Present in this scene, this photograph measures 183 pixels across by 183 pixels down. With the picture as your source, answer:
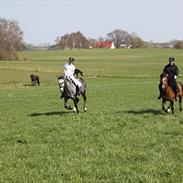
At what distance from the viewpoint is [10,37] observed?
127812 millimetres

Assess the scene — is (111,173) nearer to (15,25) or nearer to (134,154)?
(134,154)

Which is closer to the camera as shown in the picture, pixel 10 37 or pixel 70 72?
pixel 70 72

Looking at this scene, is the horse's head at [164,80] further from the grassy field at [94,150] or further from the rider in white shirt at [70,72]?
the rider in white shirt at [70,72]

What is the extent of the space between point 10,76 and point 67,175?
6309 cm

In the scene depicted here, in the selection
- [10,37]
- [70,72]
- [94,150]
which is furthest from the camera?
[10,37]

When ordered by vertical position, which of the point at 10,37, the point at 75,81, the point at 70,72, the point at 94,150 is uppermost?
the point at 10,37

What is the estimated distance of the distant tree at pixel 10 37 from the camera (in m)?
127

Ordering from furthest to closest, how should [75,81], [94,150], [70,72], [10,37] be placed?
[10,37]
[75,81]
[70,72]
[94,150]

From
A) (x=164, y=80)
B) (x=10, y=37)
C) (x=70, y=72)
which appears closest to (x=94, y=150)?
(x=164, y=80)

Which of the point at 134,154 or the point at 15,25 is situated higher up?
the point at 15,25

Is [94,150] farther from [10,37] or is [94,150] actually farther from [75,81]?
[10,37]

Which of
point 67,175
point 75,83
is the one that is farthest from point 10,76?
point 67,175

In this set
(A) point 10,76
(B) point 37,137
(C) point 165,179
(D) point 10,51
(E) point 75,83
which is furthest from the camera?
(D) point 10,51

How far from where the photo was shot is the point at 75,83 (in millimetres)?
20516
